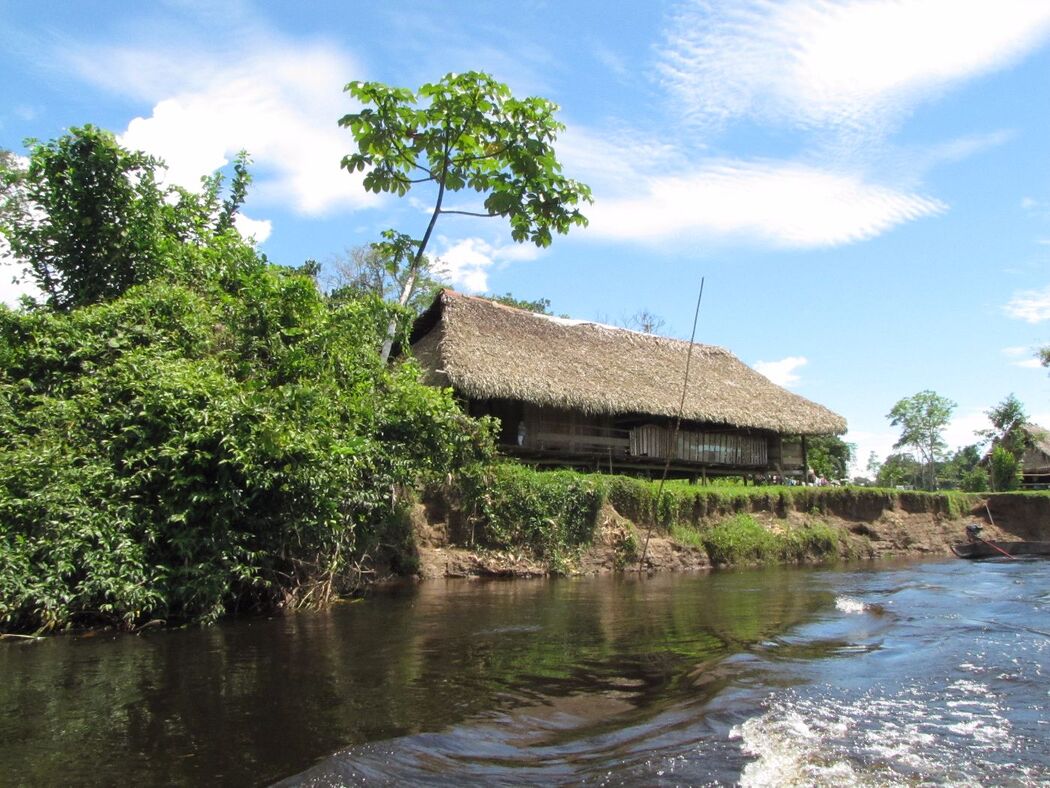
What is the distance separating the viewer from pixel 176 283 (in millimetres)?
9812

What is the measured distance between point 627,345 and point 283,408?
14.1 metres

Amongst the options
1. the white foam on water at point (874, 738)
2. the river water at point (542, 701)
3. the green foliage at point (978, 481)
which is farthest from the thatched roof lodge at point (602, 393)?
the green foliage at point (978, 481)

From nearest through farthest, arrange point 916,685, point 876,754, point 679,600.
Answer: point 876,754
point 916,685
point 679,600

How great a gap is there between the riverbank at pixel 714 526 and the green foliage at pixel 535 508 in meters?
0.12

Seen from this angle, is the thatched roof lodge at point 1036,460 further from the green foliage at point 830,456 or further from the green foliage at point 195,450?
the green foliage at point 195,450

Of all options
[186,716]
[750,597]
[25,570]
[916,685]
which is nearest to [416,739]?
[186,716]

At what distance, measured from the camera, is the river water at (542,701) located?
3230mm

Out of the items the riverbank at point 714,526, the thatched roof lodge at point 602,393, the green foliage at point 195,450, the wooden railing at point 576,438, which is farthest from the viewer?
the wooden railing at point 576,438

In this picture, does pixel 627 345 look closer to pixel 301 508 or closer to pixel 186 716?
pixel 301 508

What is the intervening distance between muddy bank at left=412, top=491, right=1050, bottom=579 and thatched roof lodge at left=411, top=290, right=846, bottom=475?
90.0 inches

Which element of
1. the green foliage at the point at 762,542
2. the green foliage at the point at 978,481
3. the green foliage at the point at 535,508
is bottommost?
the green foliage at the point at 762,542

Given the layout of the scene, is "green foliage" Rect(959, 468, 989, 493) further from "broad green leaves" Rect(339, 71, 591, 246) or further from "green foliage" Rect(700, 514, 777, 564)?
"broad green leaves" Rect(339, 71, 591, 246)

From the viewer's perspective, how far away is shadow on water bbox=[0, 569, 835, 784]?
345cm

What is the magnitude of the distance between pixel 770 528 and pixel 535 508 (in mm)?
7327
